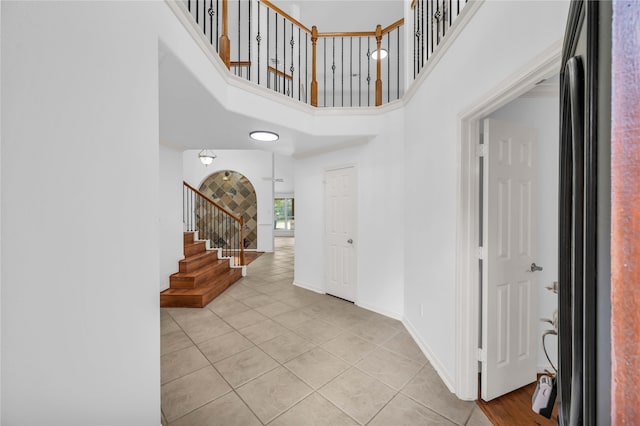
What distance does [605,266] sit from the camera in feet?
1.01

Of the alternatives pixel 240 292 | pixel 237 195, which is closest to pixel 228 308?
pixel 240 292

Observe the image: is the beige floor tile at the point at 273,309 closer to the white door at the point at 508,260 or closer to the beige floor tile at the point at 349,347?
the beige floor tile at the point at 349,347

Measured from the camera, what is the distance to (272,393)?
1.96m

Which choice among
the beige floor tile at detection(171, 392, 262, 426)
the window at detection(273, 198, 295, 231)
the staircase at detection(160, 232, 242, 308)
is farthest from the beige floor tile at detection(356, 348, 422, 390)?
the window at detection(273, 198, 295, 231)

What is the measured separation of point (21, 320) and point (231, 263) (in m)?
4.79

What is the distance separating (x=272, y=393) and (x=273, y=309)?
1.69 metres

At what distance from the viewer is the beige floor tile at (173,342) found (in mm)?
2580

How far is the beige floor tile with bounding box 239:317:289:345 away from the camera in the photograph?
2785 millimetres

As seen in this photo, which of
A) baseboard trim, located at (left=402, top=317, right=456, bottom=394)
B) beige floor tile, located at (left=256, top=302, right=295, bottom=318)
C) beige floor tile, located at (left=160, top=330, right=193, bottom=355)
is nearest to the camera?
baseboard trim, located at (left=402, top=317, right=456, bottom=394)

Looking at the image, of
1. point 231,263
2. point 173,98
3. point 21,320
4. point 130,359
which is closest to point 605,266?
point 21,320

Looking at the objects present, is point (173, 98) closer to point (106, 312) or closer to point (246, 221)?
point (106, 312)

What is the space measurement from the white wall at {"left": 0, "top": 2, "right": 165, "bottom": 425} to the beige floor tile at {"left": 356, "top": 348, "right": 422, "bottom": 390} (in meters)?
1.62

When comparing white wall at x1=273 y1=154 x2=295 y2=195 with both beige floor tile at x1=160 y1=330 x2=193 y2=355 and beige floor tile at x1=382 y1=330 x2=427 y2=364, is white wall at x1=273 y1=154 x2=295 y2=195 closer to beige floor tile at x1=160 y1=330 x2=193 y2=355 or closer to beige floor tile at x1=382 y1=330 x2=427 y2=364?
beige floor tile at x1=160 y1=330 x2=193 y2=355

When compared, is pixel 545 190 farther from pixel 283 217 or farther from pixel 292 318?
pixel 283 217
